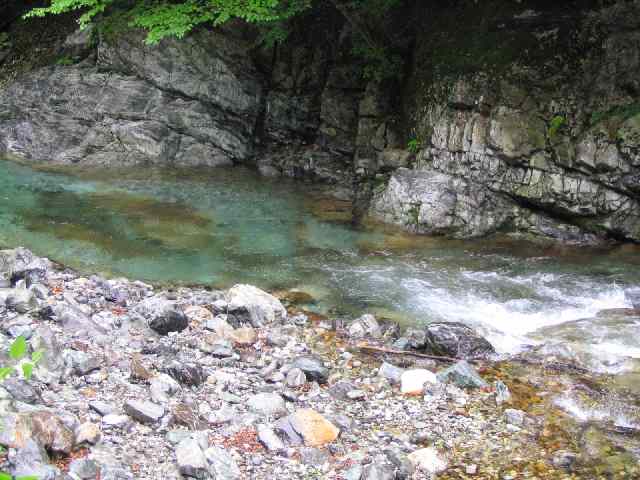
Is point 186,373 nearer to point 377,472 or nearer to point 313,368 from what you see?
point 313,368

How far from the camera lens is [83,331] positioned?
22.4ft

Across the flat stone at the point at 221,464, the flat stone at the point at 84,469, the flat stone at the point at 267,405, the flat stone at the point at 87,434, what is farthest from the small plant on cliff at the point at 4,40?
the flat stone at the point at 221,464

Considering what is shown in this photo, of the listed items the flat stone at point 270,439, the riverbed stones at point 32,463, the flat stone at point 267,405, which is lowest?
the flat stone at point 270,439

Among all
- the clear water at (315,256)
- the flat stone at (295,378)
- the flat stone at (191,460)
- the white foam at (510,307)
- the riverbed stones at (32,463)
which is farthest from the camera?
the clear water at (315,256)

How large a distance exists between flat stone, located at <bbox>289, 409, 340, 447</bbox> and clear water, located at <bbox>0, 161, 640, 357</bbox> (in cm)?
311

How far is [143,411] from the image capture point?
17.7ft

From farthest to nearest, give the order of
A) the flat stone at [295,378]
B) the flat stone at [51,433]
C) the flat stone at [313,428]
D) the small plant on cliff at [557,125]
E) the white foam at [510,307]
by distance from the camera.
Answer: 1. the small plant on cliff at [557,125]
2. the white foam at [510,307]
3. the flat stone at [295,378]
4. the flat stone at [313,428]
5. the flat stone at [51,433]

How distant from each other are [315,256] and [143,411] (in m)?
5.72

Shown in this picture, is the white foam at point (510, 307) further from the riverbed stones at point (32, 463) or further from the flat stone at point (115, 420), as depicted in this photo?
the riverbed stones at point (32, 463)

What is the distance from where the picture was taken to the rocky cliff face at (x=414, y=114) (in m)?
11.4

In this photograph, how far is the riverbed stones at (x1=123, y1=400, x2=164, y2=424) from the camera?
212 inches

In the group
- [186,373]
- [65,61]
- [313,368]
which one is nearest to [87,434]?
[186,373]

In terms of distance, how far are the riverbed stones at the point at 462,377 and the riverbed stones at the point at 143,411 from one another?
289 cm

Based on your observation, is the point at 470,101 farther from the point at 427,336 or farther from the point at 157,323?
the point at 157,323
